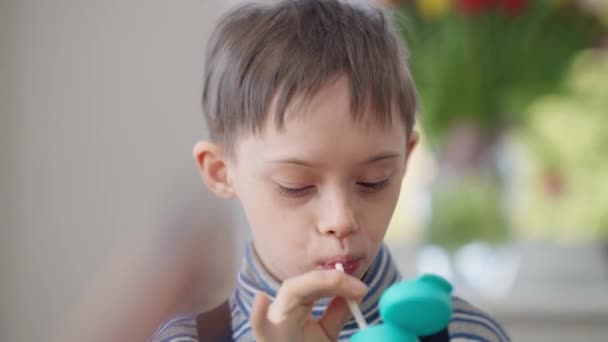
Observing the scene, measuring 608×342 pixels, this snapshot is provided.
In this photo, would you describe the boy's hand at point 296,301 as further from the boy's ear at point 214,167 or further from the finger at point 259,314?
the boy's ear at point 214,167

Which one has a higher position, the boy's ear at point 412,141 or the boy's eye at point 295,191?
the boy's ear at point 412,141

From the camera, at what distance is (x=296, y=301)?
54 centimetres

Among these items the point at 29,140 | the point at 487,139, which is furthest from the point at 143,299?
the point at 487,139

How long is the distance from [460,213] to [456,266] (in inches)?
4.1

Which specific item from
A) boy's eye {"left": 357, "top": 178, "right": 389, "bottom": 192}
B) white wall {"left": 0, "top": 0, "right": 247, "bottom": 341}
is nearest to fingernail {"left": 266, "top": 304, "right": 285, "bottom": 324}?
boy's eye {"left": 357, "top": 178, "right": 389, "bottom": 192}

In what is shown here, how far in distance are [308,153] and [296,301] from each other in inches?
3.8

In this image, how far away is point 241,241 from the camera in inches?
50.2

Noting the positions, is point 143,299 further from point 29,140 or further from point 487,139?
point 487,139

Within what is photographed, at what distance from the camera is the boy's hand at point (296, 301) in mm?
532

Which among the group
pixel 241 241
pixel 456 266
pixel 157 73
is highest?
pixel 157 73

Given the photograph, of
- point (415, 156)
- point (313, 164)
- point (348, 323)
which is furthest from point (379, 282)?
point (415, 156)

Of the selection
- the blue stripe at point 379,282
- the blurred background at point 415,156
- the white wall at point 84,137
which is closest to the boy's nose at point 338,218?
the blue stripe at point 379,282

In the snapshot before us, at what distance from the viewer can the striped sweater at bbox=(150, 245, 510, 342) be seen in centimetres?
63

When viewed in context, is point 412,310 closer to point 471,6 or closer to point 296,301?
point 296,301
